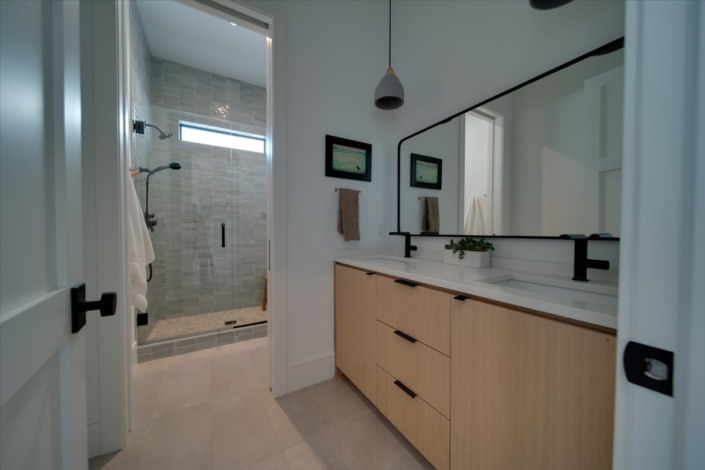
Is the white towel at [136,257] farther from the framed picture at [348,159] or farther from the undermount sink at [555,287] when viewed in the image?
the undermount sink at [555,287]

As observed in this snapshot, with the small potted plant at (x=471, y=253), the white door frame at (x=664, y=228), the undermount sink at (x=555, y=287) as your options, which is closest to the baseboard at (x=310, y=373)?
the small potted plant at (x=471, y=253)

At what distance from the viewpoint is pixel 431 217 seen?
1759mm

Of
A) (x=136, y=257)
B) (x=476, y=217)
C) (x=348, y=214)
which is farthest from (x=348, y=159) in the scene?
(x=136, y=257)

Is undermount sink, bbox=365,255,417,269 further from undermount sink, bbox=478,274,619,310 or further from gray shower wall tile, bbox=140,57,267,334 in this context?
gray shower wall tile, bbox=140,57,267,334

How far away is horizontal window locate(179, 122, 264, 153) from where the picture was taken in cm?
283

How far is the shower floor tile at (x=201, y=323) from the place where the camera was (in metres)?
2.26

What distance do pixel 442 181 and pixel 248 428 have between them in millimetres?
1923

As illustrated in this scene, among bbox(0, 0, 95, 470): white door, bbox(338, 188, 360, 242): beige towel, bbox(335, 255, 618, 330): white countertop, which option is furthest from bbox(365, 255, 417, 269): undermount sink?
bbox(0, 0, 95, 470): white door

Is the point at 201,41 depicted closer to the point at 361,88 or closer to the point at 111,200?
the point at 361,88

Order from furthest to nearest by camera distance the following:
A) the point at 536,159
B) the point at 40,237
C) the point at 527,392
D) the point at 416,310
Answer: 1. the point at 536,159
2. the point at 416,310
3. the point at 527,392
4. the point at 40,237

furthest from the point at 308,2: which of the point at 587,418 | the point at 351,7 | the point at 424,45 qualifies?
the point at 587,418

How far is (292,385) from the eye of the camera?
1.61m

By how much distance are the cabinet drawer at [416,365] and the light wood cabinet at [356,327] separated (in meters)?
0.10

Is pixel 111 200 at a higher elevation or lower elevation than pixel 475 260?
higher
